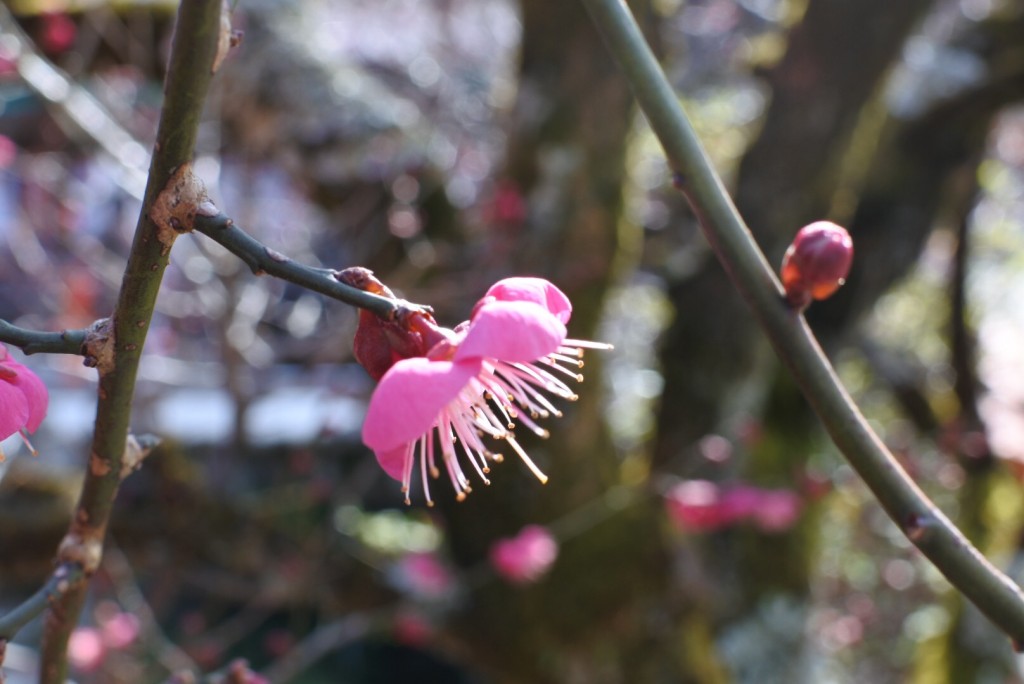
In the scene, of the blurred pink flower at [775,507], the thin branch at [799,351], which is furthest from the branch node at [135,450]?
the blurred pink flower at [775,507]

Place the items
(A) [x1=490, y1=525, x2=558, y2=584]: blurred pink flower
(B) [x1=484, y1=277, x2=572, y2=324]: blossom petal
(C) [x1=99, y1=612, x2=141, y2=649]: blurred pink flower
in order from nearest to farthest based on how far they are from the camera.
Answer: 1. (B) [x1=484, y1=277, x2=572, y2=324]: blossom petal
2. (A) [x1=490, y1=525, x2=558, y2=584]: blurred pink flower
3. (C) [x1=99, y1=612, x2=141, y2=649]: blurred pink flower

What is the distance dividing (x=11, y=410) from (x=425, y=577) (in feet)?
5.81

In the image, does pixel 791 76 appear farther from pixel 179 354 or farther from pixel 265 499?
pixel 179 354

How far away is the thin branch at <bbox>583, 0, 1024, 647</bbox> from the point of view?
48cm

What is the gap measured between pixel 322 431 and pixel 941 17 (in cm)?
308

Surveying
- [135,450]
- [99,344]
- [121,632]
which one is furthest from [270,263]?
[121,632]

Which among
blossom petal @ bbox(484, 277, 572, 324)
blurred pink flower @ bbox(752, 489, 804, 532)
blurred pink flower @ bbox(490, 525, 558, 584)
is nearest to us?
blossom petal @ bbox(484, 277, 572, 324)

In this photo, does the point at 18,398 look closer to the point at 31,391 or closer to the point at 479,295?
the point at 31,391

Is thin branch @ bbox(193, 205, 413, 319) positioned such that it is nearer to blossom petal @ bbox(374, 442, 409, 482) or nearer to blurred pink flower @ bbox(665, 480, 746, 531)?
blossom petal @ bbox(374, 442, 409, 482)

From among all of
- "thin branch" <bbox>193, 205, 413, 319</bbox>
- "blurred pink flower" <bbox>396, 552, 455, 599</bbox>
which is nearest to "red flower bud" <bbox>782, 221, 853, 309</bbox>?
"thin branch" <bbox>193, 205, 413, 319</bbox>

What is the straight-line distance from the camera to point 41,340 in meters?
0.44

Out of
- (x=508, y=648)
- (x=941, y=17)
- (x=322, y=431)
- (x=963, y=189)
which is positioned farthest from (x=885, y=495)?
(x=941, y=17)

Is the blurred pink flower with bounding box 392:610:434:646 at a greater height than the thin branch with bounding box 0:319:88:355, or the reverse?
the thin branch with bounding box 0:319:88:355

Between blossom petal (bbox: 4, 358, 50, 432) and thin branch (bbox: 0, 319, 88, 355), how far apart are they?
5cm
